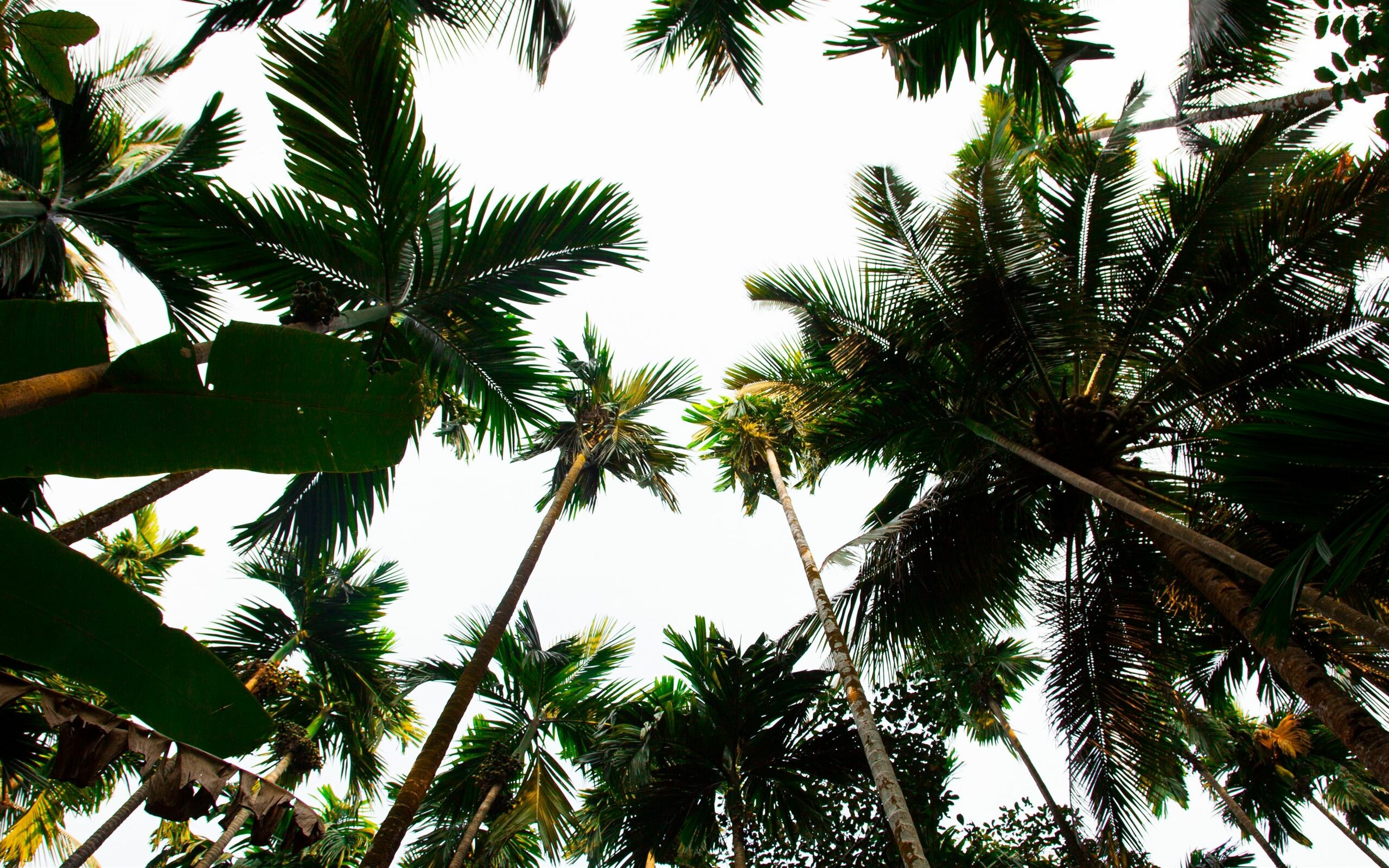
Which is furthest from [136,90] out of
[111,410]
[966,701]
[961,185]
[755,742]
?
[966,701]

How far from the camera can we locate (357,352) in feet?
5.88

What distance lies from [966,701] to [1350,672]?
7.04 meters

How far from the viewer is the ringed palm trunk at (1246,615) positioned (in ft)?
11.2

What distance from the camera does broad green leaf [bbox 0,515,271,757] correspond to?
4.66 feet

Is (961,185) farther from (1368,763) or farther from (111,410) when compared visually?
(111,410)

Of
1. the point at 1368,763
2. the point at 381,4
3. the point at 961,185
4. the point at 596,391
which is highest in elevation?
the point at 596,391

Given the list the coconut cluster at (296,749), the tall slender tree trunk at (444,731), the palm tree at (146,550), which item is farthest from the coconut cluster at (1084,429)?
the palm tree at (146,550)

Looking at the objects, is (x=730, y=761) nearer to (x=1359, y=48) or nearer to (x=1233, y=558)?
(x=1233, y=558)

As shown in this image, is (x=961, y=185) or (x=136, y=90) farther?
(x=136, y=90)

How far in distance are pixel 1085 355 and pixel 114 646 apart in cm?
720

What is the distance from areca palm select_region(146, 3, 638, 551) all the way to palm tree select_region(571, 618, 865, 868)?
3648 millimetres

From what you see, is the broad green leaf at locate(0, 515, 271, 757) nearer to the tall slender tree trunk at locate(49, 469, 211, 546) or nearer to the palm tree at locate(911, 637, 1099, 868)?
the tall slender tree trunk at locate(49, 469, 211, 546)

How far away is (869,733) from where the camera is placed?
544cm

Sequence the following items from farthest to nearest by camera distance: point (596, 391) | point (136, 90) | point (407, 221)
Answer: point (596, 391), point (136, 90), point (407, 221)
